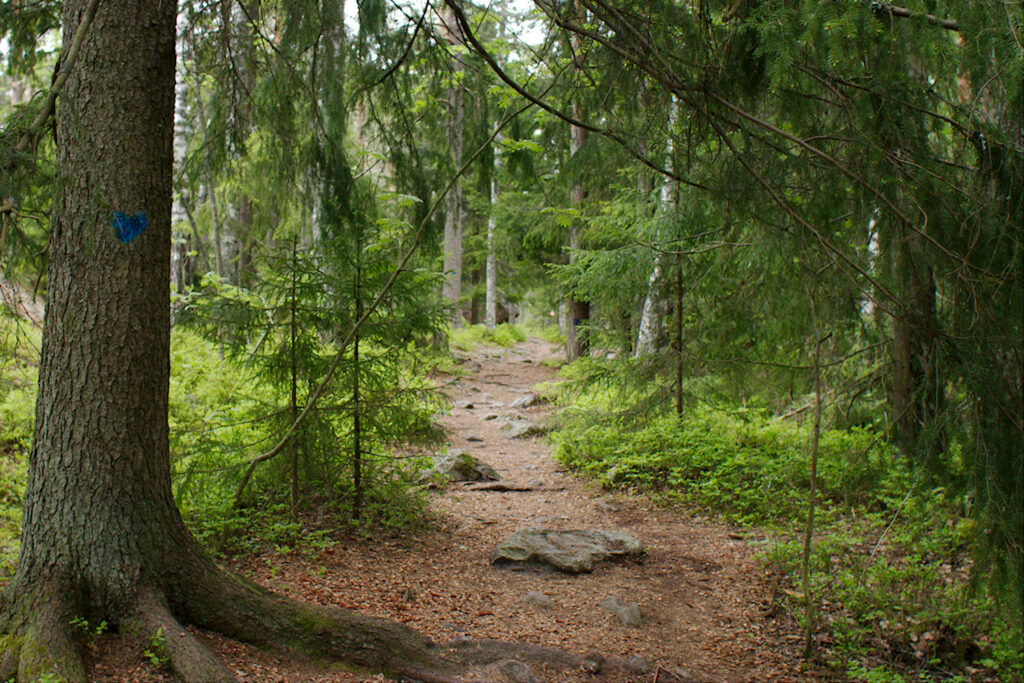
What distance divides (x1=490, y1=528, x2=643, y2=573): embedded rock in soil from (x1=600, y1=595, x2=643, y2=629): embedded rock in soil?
0.59 metres

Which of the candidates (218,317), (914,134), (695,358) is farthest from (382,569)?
(914,134)

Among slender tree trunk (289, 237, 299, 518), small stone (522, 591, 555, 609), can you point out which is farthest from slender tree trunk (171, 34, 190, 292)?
small stone (522, 591, 555, 609)

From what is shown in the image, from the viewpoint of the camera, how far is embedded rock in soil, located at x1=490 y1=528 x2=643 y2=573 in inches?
228

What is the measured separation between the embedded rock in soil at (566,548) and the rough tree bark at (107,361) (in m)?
3.03

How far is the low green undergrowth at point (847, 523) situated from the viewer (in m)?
4.52

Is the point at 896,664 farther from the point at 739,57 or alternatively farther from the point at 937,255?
the point at 739,57

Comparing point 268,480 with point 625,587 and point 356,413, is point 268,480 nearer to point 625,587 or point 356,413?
point 356,413

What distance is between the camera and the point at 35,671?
2.81 metres

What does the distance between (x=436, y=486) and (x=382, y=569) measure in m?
1.61

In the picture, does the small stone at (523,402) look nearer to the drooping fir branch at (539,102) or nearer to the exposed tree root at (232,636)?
the exposed tree root at (232,636)

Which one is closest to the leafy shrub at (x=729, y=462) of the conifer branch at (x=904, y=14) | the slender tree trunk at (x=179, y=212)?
the conifer branch at (x=904, y=14)

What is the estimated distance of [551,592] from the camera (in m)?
5.38

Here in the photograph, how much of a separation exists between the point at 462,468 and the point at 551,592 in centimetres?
290

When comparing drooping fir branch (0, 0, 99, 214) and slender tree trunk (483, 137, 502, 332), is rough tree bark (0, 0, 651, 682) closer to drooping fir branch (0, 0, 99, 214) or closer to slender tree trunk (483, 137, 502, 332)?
drooping fir branch (0, 0, 99, 214)
